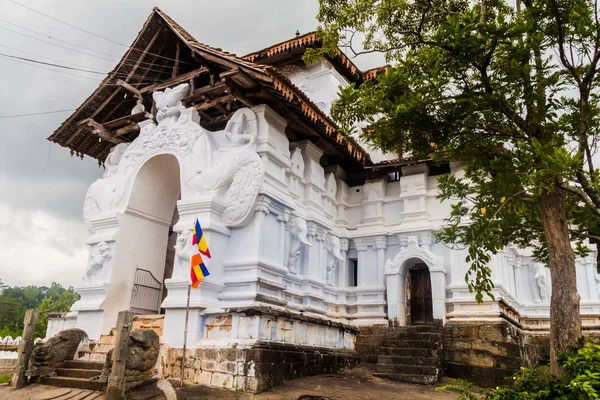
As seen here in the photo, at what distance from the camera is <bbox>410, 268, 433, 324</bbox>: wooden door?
12.6 meters

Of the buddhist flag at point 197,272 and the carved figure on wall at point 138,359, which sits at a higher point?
the buddhist flag at point 197,272

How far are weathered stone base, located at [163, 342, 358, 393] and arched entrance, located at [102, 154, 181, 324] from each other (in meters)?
2.85

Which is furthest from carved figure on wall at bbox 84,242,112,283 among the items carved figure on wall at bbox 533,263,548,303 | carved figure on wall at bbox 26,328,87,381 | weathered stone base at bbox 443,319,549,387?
carved figure on wall at bbox 533,263,548,303

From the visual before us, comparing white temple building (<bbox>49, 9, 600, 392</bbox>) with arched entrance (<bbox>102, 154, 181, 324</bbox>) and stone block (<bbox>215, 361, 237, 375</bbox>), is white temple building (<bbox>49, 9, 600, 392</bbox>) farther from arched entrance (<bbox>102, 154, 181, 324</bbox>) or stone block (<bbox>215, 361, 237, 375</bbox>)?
stone block (<bbox>215, 361, 237, 375</bbox>)

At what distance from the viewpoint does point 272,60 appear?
15.0 metres

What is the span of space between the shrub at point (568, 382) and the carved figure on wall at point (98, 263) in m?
8.47

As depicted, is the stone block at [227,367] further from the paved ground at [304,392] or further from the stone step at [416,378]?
the stone step at [416,378]

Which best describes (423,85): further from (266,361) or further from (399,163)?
(399,163)

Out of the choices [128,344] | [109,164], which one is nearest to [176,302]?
[128,344]

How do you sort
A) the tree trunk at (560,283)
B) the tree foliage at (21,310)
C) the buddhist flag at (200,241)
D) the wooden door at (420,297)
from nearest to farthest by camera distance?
the tree trunk at (560,283) < the buddhist flag at (200,241) < the wooden door at (420,297) < the tree foliage at (21,310)

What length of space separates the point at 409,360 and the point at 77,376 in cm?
671

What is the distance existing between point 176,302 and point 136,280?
108 inches

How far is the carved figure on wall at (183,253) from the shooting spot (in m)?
9.13

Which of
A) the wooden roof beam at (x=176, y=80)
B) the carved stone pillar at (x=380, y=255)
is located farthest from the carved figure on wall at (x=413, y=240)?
the wooden roof beam at (x=176, y=80)
